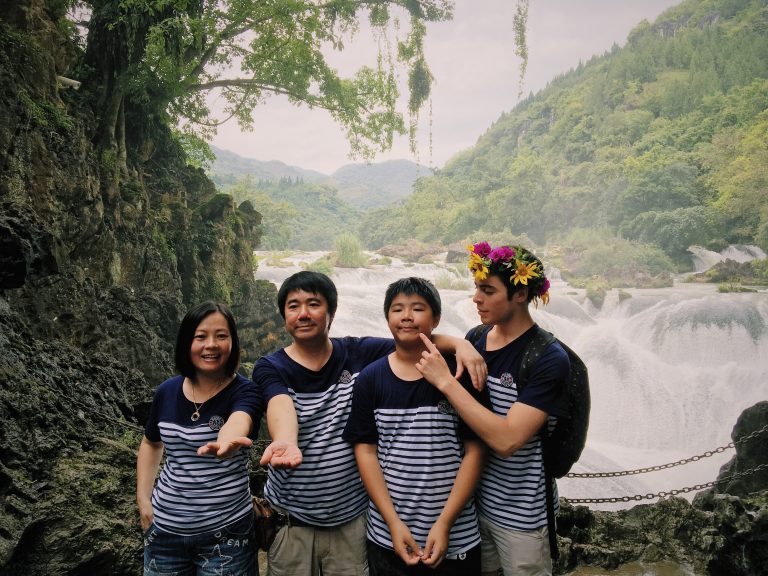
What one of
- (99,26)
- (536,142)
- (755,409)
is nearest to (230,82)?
(99,26)

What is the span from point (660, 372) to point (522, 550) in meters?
14.1

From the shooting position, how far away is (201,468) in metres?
1.46

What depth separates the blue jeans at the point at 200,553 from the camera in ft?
4.68

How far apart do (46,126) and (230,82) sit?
19.8 feet

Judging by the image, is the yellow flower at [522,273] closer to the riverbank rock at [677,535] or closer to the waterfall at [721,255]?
the riverbank rock at [677,535]

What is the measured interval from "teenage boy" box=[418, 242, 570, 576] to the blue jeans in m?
0.78

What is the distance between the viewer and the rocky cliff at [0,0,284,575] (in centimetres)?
198

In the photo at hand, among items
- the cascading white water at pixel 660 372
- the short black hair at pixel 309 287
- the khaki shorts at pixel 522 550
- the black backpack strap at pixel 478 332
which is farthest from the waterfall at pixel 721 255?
the short black hair at pixel 309 287

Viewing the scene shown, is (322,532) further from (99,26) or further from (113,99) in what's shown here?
(99,26)

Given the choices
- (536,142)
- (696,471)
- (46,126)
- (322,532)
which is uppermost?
(536,142)

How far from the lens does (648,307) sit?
15984mm

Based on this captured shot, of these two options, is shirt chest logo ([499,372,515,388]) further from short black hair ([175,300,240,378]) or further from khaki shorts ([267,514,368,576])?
short black hair ([175,300,240,378])

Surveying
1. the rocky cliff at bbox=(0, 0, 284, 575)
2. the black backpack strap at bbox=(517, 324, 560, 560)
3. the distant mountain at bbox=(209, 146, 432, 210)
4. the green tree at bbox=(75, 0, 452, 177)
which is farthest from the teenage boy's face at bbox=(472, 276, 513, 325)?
the distant mountain at bbox=(209, 146, 432, 210)

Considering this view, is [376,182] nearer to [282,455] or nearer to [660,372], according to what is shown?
[660,372]
